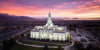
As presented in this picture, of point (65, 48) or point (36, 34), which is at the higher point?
point (36, 34)

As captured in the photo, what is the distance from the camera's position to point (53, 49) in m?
30.1

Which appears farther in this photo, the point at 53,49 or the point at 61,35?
the point at 61,35

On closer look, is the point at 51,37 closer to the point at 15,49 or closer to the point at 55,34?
the point at 55,34

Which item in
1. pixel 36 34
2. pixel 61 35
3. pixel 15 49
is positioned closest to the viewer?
pixel 15 49

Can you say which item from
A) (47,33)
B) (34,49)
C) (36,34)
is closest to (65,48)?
(34,49)

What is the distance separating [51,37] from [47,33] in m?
2.94

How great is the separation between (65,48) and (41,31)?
58.9 feet

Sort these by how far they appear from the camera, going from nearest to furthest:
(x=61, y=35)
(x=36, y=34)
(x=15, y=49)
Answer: (x=15, y=49), (x=61, y=35), (x=36, y=34)

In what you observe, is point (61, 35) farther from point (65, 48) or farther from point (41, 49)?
point (41, 49)

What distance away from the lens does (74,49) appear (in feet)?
98.5

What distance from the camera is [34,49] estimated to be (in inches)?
1189

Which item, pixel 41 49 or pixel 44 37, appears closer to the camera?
pixel 41 49

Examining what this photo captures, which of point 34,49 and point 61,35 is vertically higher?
point 61,35

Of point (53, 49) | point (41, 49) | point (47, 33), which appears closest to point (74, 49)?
point (53, 49)
